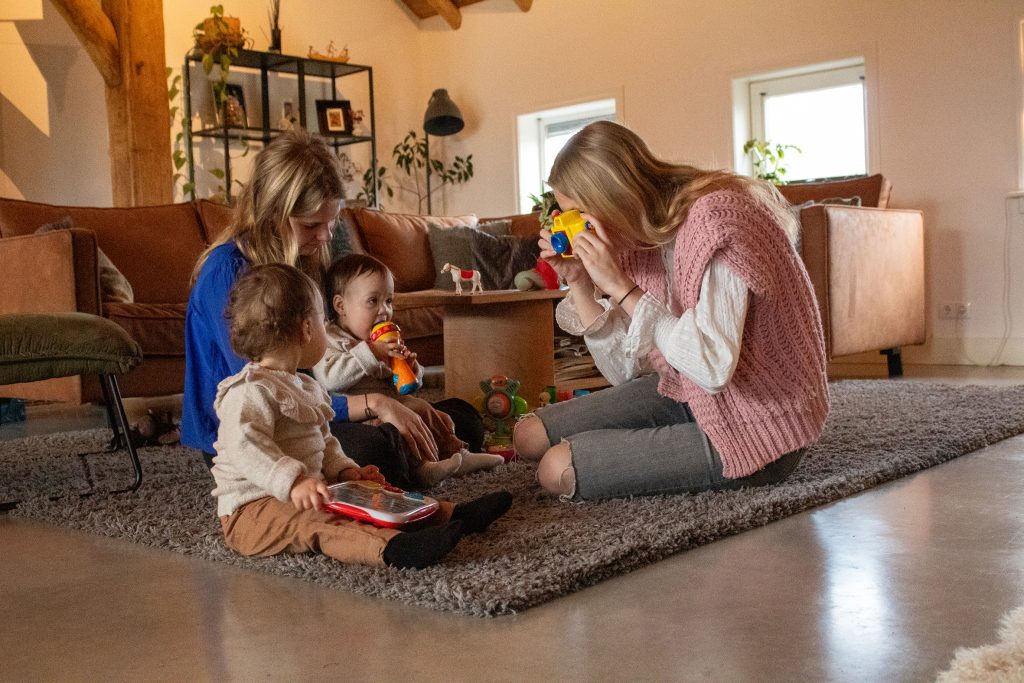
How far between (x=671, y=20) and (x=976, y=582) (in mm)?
5288

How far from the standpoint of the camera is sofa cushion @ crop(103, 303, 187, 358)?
11.7 feet

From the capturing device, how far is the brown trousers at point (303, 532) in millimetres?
1644

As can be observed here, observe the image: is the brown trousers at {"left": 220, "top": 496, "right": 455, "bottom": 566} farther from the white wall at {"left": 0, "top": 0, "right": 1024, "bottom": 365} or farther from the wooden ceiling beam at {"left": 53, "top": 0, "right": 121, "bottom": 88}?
the wooden ceiling beam at {"left": 53, "top": 0, "right": 121, "bottom": 88}

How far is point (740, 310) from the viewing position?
1887 mm

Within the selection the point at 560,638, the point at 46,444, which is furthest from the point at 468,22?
the point at 560,638

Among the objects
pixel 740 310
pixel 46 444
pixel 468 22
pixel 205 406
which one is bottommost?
pixel 46 444

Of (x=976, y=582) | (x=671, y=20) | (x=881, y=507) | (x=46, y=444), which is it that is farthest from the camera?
(x=671, y=20)

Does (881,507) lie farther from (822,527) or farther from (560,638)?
(560,638)

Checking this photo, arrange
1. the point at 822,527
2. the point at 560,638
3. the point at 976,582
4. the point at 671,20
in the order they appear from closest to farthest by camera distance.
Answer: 1. the point at 560,638
2. the point at 976,582
3. the point at 822,527
4. the point at 671,20

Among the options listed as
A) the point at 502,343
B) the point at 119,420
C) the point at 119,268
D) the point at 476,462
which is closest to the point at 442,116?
the point at 119,268

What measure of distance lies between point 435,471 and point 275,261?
56 cm

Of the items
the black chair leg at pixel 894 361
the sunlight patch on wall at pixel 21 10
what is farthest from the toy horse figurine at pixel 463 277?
the sunlight patch on wall at pixel 21 10

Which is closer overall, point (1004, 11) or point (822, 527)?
point (822, 527)

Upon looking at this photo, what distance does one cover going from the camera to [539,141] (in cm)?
732
